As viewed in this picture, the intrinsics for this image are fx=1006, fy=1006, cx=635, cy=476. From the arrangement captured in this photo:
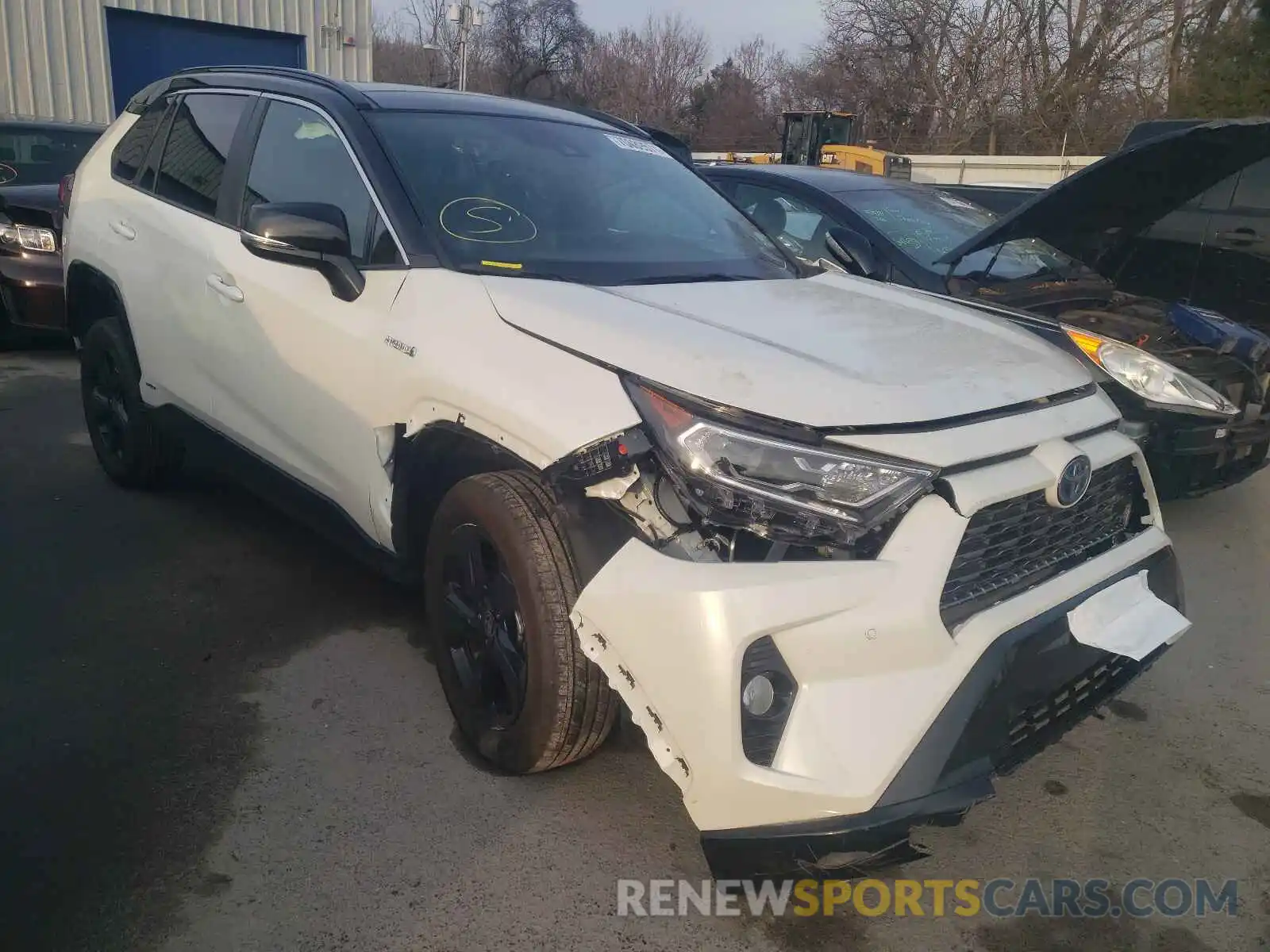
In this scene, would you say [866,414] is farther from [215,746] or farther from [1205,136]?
[1205,136]

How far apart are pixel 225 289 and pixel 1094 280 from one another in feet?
14.0

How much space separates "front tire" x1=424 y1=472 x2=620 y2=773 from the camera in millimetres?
2311

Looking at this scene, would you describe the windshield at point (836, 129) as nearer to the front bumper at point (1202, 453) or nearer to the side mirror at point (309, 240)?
the front bumper at point (1202, 453)

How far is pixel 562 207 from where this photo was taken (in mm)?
3178

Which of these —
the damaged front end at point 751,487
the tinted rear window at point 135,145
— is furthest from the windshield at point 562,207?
the tinted rear window at point 135,145

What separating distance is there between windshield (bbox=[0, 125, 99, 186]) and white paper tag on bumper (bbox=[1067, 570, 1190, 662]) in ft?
27.6

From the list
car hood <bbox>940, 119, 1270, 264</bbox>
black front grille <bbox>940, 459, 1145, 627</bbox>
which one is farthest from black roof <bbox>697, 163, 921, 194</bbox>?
black front grille <bbox>940, 459, 1145, 627</bbox>

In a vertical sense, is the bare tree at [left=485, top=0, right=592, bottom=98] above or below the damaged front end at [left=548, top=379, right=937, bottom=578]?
above

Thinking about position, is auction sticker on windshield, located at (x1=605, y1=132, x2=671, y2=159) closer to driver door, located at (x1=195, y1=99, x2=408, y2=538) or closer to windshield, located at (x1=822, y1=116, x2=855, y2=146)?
driver door, located at (x1=195, y1=99, x2=408, y2=538)

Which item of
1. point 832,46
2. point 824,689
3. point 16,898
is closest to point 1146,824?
point 824,689

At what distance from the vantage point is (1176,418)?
414 cm

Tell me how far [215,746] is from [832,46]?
36.9 meters

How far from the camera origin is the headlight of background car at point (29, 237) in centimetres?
693

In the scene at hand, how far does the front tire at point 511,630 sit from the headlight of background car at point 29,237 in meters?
5.71
